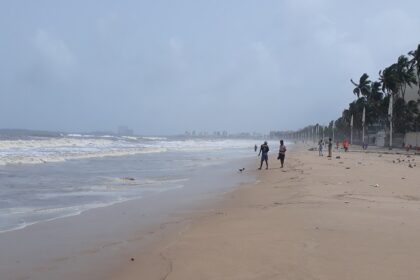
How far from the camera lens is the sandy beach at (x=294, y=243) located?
5.21 meters

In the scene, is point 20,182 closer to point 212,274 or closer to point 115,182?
point 115,182

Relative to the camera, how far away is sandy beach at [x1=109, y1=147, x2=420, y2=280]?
5.21 metres

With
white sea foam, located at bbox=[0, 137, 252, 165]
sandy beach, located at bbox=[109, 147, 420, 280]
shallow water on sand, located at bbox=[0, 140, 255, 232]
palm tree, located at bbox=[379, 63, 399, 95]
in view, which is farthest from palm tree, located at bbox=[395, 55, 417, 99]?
sandy beach, located at bbox=[109, 147, 420, 280]

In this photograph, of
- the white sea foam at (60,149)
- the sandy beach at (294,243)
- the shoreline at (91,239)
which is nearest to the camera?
the sandy beach at (294,243)

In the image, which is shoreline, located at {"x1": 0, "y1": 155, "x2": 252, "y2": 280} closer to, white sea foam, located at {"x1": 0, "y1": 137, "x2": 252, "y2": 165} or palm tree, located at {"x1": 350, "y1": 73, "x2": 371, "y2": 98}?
white sea foam, located at {"x1": 0, "y1": 137, "x2": 252, "y2": 165}

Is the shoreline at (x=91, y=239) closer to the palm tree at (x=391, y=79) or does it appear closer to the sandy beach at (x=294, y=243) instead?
the sandy beach at (x=294, y=243)

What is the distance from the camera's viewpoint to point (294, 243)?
6.42 metres

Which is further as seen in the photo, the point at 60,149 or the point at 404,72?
the point at 404,72

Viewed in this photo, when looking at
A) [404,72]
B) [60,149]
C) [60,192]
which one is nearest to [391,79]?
[404,72]

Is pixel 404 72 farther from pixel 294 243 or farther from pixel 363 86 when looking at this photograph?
pixel 294 243

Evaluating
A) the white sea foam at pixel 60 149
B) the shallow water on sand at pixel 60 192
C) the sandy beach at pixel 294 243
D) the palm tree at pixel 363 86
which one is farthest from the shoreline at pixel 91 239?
the palm tree at pixel 363 86

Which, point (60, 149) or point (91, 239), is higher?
point (60, 149)

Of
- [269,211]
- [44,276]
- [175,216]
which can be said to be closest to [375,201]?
[269,211]

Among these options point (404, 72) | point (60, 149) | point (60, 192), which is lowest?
point (60, 192)
